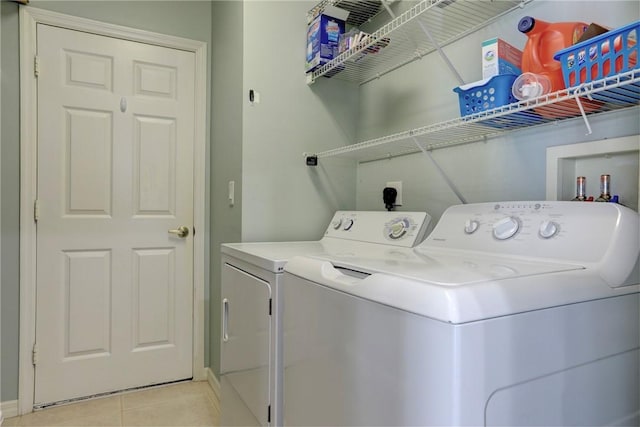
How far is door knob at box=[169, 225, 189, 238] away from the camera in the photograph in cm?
237

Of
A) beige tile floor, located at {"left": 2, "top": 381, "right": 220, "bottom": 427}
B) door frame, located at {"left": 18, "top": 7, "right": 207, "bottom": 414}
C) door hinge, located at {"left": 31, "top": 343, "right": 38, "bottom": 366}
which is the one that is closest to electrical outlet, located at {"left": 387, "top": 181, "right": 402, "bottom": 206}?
beige tile floor, located at {"left": 2, "top": 381, "right": 220, "bottom": 427}

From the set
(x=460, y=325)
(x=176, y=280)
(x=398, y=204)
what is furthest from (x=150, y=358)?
(x=460, y=325)

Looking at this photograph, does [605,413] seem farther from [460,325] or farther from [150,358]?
[150,358]

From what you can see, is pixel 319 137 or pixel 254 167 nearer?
pixel 254 167

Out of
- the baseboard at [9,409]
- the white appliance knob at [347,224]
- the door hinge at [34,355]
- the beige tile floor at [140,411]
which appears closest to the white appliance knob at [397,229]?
the white appliance knob at [347,224]

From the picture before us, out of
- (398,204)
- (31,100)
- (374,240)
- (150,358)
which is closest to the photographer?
(374,240)

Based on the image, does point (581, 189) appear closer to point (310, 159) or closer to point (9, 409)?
point (310, 159)

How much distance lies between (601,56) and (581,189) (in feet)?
1.27

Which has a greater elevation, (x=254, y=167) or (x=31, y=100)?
(x=31, y=100)

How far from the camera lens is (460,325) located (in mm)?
583

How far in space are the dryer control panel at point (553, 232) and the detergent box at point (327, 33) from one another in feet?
3.52

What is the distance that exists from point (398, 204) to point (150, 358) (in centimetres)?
180

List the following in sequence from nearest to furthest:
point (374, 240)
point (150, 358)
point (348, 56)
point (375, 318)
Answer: point (375, 318), point (374, 240), point (348, 56), point (150, 358)

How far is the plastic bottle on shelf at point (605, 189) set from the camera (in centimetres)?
101
